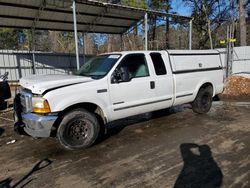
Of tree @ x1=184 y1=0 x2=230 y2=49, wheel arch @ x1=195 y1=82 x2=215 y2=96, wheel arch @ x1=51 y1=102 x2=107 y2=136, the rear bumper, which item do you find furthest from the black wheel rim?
tree @ x1=184 y1=0 x2=230 y2=49

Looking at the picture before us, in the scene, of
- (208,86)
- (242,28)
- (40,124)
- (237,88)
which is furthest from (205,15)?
(40,124)

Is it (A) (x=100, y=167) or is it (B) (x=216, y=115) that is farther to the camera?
(B) (x=216, y=115)

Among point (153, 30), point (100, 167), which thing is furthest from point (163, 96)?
point (153, 30)

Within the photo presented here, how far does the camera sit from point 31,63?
16.1 m

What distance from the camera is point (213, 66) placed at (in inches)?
299

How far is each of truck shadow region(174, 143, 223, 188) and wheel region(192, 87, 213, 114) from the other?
2.79 m

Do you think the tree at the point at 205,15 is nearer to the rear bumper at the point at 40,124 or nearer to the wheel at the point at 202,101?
the wheel at the point at 202,101

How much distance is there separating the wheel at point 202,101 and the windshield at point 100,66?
10.4 feet

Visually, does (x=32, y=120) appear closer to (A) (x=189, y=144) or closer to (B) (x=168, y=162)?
(B) (x=168, y=162)

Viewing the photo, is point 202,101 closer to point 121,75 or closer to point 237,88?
point 121,75

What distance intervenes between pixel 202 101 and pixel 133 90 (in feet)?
9.92

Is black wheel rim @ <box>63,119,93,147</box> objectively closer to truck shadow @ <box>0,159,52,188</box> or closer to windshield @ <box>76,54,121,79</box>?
truck shadow @ <box>0,159,52,188</box>

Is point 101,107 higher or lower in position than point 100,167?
higher

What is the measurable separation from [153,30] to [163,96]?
20322 mm
